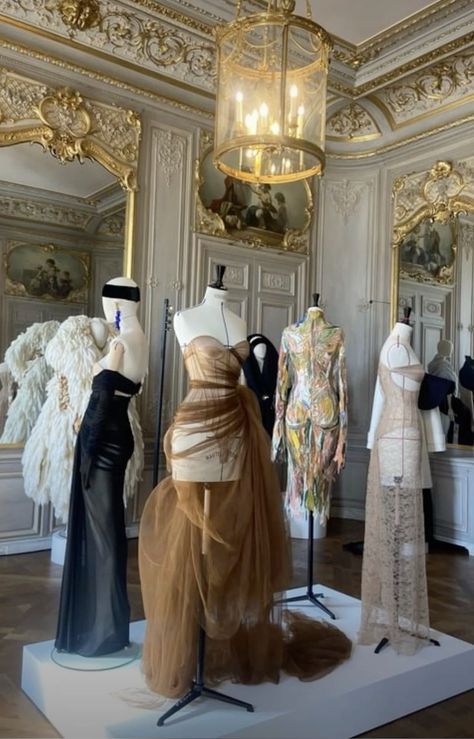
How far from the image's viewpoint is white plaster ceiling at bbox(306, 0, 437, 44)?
4.93 m

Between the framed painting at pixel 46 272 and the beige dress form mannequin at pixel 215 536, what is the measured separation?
8.68 ft

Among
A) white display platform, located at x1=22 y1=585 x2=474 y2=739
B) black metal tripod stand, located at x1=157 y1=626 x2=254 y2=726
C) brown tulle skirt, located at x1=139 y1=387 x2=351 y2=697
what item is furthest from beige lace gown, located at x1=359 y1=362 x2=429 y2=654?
black metal tripod stand, located at x1=157 y1=626 x2=254 y2=726

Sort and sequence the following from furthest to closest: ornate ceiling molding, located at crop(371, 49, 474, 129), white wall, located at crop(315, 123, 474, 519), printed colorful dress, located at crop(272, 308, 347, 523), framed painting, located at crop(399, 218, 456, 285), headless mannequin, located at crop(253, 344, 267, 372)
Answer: white wall, located at crop(315, 123, 474, 519) → framed painting, located at crop(399, 218, 456, 285) → ornate ceiling molding, located at crop(371, 49, 474, 129) → headless mannequin, located at crop(253, 344, 267, 372) → printed colorful dress, located at crop(272, 308, 347, 523)

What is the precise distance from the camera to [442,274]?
588cm

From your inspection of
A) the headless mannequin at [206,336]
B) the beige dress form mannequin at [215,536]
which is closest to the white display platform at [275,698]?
the beige dress form mannequin at [215,536]

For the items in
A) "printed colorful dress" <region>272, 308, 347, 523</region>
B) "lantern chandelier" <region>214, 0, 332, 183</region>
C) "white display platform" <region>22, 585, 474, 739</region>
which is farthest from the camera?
"printed colorful dress" <region>272, 308, 347, 523</region>

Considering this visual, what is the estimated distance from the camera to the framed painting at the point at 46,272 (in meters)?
4.80

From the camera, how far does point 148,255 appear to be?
5.48 m

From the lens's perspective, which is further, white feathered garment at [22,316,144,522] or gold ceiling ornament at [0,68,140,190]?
gold ceiling ornament at [0,68,140,190]

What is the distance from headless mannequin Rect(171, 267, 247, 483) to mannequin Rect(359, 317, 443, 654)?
1.08 meters

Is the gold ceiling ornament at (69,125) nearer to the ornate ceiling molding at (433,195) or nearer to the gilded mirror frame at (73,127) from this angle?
the gilded mirror frame at (73,127)

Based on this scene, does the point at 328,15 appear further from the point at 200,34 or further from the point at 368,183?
the point at 368,183

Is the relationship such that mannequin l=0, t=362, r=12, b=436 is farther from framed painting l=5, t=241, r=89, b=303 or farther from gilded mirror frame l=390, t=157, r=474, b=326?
gilded mirror frame l=390, t=157, r=474, b=326

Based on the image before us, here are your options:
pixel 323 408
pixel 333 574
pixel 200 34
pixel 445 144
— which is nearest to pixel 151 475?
pixel 333 574
